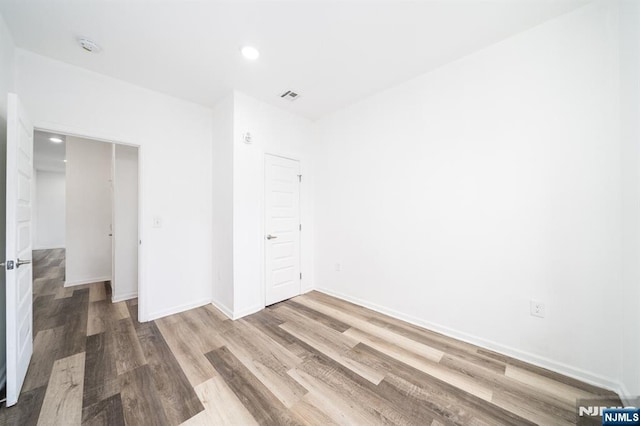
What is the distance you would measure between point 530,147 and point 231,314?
11.6 feet

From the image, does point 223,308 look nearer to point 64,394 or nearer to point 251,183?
point 64,394

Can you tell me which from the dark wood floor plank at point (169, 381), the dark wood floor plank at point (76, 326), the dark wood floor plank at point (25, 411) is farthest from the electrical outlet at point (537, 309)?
the dark wood floor plank at point (76, 326)

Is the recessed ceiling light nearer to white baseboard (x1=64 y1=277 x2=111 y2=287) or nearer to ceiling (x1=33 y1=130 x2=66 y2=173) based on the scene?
ceiling (x1=33 y1=130 x2=66 y2=173)

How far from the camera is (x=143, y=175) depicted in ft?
9.01

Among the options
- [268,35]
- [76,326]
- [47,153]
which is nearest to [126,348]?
[76,326]

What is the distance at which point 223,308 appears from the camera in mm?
2969

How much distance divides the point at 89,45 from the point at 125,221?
2.45m

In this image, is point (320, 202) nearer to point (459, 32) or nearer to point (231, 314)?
point (231, 314)

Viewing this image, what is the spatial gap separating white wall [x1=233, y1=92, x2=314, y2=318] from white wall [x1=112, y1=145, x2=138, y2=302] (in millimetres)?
1981

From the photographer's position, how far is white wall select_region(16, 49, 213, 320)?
7.29 feet

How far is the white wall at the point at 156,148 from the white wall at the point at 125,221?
3.61ft

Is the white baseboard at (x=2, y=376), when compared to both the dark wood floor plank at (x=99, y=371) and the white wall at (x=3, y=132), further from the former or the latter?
the dark wood floor plank at (x=99, y=371)

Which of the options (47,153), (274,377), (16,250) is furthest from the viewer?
(47,153)

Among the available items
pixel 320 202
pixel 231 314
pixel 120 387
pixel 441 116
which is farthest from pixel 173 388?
pixel 441 116
